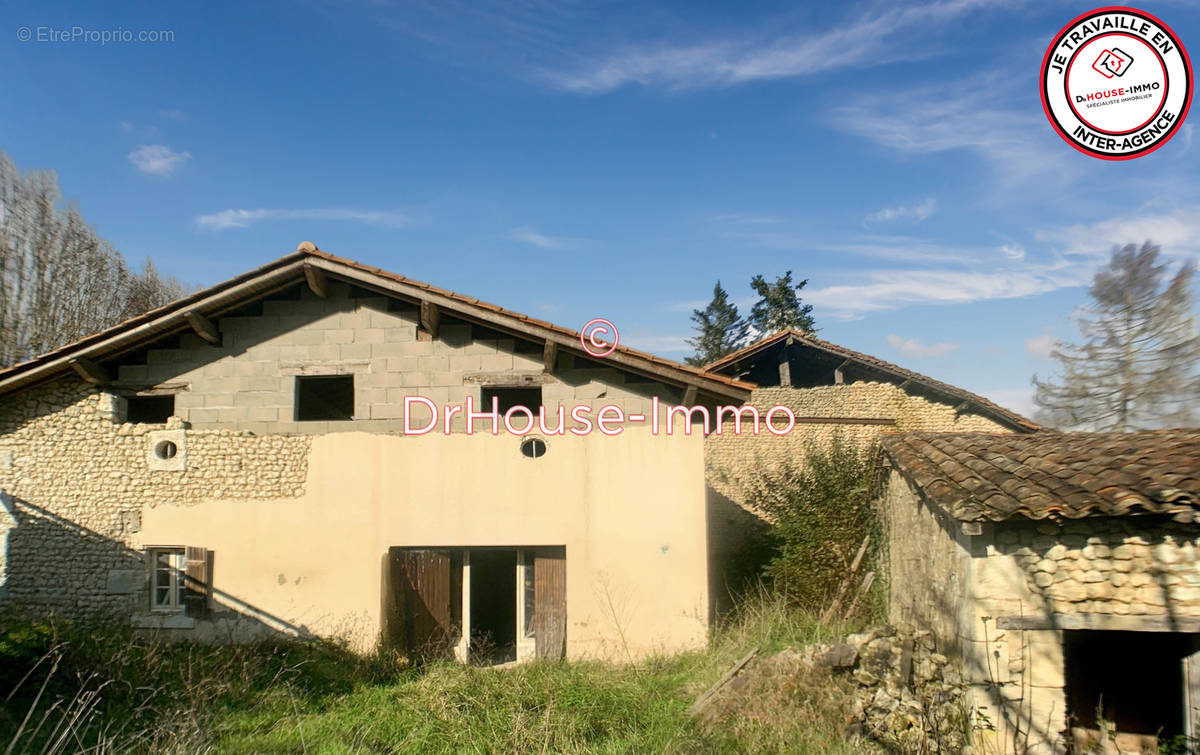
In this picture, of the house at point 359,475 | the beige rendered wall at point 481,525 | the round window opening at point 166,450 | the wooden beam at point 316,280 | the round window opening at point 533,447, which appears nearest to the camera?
the beige rendered wall at point 481,525

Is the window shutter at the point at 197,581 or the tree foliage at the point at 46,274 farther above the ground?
the tree foliage at the point at 46,274

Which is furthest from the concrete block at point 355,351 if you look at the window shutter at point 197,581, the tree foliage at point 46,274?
the tree foliage at point 46,274

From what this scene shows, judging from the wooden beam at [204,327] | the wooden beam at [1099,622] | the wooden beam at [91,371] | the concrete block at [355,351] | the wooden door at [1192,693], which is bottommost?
the wooden door at [1192,693]

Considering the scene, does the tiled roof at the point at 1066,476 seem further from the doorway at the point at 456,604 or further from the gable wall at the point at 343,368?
the doorway at the point at 456,604

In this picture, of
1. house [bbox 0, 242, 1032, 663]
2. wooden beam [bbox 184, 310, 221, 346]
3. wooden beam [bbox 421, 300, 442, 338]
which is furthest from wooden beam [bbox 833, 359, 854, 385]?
wooden beam [bbox 184, 310, 221, 346]

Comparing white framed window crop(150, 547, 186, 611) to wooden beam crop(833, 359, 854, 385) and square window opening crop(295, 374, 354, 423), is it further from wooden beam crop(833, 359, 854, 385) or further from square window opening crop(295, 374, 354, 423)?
wooden beam crop(833, 359, 854, 385)

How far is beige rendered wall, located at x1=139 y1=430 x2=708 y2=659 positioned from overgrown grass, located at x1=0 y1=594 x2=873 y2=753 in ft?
1.91

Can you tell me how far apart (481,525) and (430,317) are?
289 centimetres

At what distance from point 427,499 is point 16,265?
20.1 meters

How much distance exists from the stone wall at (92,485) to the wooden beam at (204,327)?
131cm

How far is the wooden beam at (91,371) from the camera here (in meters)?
10.6

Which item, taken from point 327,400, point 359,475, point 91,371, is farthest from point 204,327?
point 327,400

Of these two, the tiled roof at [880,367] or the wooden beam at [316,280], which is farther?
the tiled roof at [880,367]

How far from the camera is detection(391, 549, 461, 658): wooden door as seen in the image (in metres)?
10.3
